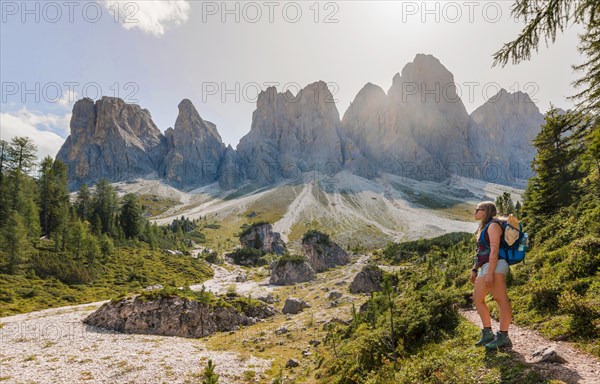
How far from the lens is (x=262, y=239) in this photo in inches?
4798

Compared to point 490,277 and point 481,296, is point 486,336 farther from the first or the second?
point 490,277

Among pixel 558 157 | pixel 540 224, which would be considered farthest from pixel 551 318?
pixel 558 157

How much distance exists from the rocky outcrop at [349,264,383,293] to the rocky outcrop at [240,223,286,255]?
68761 millimetres

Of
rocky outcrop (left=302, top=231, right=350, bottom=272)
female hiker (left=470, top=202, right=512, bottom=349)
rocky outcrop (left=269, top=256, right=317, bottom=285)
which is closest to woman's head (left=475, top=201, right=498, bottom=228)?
female hiker (left=470, top=202, right=512, bottom=349)

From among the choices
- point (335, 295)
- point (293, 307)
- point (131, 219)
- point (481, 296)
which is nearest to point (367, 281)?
point (335, 295)

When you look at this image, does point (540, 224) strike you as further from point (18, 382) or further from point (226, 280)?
point (226, 280)

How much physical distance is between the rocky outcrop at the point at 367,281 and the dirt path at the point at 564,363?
48.6 metres

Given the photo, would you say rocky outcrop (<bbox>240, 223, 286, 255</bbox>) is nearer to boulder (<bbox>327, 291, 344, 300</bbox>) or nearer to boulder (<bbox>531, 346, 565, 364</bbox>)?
boulder (<bbox>327, 291, 344, 300</bbox>)

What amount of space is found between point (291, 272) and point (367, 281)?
80.8ft

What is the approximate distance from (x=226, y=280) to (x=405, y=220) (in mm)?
134351

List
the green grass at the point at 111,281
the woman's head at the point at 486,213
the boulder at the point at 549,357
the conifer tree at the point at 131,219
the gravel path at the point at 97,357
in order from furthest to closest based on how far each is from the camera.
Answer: the conifer tree at the point at 131,219
the green grass at the point at 111,281
the gravel path at the point at 97,357
the woman's head at the point at 486,213
the boulder at the point at 549,357

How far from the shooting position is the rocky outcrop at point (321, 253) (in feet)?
299

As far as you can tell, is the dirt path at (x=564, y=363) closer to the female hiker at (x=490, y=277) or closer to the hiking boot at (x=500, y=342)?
the hiking boot at (x=500, y=342)

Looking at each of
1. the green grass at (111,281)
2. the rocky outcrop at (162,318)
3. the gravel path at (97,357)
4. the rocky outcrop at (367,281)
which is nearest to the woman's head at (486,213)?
the gravel path at (97,357)
